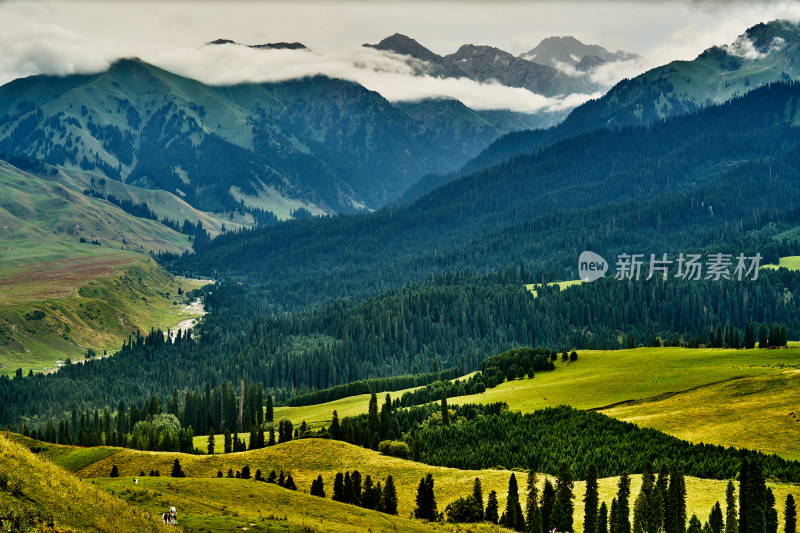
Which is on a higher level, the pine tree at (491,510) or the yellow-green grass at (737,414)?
the yellow-green grass at (737,414)

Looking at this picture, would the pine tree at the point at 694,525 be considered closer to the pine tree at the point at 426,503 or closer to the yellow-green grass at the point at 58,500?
the pine tree at the point at 426,503

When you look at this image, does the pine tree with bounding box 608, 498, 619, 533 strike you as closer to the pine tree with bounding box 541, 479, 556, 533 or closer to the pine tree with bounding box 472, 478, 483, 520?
the pine tree with bounding box 541, 479, 556, 533

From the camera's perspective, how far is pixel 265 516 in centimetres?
9494

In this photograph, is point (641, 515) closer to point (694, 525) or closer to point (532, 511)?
point (694, 525)

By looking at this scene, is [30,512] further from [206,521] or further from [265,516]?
[265,516]

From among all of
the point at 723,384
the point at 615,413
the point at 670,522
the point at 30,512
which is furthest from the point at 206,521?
the point at 723,384

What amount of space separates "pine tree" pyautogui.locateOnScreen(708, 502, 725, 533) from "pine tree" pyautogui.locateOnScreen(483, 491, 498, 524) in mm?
31413

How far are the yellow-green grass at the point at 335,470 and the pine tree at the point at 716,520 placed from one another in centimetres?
558

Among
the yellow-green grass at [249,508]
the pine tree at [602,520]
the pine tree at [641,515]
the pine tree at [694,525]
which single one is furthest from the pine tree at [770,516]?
the yellow-green grass at [249,508]

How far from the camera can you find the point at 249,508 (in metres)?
99.6

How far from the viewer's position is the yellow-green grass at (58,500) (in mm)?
66875

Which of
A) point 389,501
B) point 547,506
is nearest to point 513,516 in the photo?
point 547,506

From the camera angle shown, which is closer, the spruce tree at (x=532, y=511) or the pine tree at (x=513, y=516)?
the spruce tree at (x=532, y=511)

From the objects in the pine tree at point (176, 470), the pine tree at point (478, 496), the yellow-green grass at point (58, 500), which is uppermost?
the yellow-green grass at point (58, 500)
